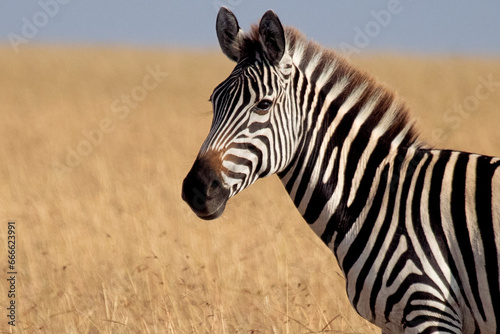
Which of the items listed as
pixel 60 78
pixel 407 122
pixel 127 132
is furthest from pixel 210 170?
pixel 60 78

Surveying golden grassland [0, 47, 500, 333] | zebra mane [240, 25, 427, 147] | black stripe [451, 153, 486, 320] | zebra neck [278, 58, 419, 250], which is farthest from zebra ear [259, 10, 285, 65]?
black stripe [451, 153, 486, 320]

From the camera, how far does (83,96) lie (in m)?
25.3

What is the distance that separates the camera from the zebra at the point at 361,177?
3516mm

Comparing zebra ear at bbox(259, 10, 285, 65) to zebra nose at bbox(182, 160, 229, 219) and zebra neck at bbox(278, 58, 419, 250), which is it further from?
zebra nose at bbox(182, 160, 229, 219)

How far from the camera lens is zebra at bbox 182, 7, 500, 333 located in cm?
352

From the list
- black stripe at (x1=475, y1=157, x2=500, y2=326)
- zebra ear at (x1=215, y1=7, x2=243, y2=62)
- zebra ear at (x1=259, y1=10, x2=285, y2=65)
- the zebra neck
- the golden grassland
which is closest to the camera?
black stripe at (x1=475, y1=157, x2=500, y2=326)

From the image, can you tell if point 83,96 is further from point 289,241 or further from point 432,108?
point 289,241

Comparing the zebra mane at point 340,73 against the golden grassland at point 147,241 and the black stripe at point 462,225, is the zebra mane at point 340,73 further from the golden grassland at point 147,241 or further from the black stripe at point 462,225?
the black stripe at point 462,225

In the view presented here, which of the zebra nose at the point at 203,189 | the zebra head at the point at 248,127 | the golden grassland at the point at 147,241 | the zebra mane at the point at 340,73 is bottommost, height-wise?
the golden grassland at the point at 147,241

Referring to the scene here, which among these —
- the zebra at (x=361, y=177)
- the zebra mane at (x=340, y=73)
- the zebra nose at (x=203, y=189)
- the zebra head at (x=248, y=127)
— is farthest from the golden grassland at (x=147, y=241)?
the zebra nose at (x=203, y=189)

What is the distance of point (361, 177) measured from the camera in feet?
12.9

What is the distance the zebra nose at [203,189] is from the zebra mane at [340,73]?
82 centimetres

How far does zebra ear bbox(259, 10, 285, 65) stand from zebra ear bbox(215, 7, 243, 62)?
0.21 m

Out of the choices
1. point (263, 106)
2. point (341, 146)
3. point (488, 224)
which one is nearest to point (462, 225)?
point (488, 224)
